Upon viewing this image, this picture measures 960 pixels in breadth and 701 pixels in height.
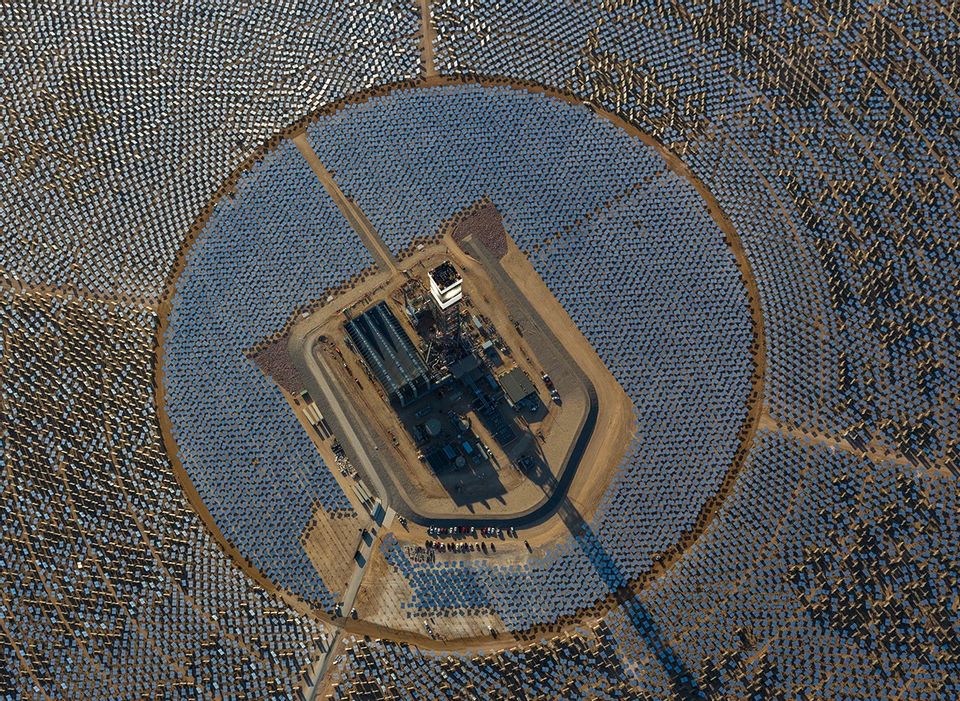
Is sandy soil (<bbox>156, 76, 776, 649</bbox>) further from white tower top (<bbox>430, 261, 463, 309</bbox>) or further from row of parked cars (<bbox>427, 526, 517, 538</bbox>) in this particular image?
white tower top (<bbox>430, 261, 463, 309</bbox>)

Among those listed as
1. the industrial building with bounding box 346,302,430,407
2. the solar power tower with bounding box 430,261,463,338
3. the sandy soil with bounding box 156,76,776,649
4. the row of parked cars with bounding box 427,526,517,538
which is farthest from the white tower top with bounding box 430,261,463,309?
the row of parked cars with bounding box 427,526,517,538

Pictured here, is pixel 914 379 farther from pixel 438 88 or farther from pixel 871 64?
pixel 438 88

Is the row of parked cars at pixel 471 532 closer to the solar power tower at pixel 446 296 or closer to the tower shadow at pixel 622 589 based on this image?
the tower shadow at pixel 622 589

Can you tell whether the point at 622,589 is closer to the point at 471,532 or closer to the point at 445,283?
the point at 471,532

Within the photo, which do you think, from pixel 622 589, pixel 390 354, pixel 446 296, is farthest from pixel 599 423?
pixel 390 354

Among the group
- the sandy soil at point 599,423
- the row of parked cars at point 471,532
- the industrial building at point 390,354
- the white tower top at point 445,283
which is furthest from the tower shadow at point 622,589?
the white tower top at point 445,283

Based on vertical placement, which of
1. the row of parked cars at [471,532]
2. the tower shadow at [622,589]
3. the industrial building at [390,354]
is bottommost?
the tower shadow at [622,589]

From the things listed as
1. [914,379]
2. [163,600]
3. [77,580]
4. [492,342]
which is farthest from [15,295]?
[914,379]

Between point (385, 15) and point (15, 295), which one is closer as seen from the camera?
point (15, 295)
